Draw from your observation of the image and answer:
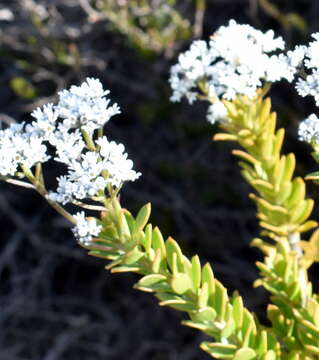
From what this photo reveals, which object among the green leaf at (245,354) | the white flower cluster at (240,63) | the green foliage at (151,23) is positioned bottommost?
the green leaf at (245,354)

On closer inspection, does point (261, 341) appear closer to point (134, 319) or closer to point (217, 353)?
point (217, 353)

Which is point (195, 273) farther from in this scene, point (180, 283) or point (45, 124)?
point (45, 124)

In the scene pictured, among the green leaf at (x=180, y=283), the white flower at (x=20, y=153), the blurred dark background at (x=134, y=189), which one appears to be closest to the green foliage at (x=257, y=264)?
the green leaf at (x=180, y=283)

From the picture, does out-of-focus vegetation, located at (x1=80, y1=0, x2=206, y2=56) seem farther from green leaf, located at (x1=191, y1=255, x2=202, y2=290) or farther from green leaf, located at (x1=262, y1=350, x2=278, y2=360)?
green leaf, located at (x1=262, y1=350, x2=278, y2=360)

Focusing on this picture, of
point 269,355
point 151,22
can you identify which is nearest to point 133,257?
point 269,355

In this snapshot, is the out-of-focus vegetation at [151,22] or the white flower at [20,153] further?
the out-of-focus vegetation at [151,22]

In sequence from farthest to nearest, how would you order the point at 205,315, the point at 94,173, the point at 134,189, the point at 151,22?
the point at 134,189 → the point at 151,22 → the point at 205,315 → the point at 94,173

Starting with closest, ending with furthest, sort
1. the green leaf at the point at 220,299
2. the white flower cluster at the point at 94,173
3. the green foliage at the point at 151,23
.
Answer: the white flower cluster at the point at 94,173 → the green leaf at the point at 220,299 → the green foliage at the point at 151,23

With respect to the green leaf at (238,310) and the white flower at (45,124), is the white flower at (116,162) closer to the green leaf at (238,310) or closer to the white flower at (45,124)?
the white flower at (45,124)
